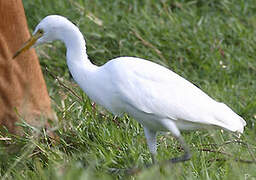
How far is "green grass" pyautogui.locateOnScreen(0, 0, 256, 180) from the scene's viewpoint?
3.85 meters

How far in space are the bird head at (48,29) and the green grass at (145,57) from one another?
571 millimetres

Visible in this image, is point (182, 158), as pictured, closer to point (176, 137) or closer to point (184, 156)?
point (184, 156)

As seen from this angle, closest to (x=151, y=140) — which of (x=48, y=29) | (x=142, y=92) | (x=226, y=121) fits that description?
(x=142, y=92)

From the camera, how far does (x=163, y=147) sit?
401 cm

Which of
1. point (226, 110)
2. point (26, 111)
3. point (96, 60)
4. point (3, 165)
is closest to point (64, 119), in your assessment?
point (26, 111)

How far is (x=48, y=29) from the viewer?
12.1ft

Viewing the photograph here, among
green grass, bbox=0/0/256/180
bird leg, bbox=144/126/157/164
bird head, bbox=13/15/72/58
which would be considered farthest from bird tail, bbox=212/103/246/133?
bird head, bbox=13/15/72/58

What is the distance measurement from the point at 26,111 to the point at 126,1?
8.90 ft

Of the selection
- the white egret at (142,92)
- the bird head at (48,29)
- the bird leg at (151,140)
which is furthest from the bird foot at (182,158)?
the bird head at (48,29)

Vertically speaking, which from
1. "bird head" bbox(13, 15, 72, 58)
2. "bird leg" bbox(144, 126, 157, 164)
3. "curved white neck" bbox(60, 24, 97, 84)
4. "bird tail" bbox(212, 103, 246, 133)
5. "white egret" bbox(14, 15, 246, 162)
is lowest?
"bird leg" bbox(144, 126, 157, 164)

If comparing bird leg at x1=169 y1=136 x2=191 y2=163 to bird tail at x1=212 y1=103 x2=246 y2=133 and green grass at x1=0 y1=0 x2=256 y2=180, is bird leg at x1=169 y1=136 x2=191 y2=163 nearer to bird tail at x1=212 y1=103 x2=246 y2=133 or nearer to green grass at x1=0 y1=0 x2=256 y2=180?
green grass at x1=0 y1=0 x2=256 y2=180

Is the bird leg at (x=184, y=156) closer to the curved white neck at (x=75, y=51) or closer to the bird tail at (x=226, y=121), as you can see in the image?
the bird tail at (x=226, y=121)

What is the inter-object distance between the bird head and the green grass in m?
0.57

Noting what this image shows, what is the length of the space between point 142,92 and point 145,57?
2274 millimetres
